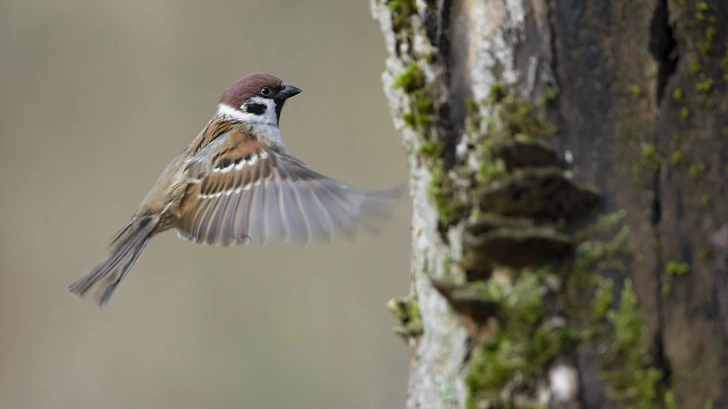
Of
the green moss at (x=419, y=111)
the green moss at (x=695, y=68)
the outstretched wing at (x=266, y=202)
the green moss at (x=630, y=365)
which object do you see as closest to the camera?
the green moss at (x=630, y=365)

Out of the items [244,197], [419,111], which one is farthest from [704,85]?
[244,197]

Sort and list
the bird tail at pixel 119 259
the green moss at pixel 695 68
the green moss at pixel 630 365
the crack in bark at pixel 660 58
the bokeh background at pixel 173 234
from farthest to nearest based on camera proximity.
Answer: the bokeh background at pixel 173 234, the bird tail at pixel 119 259, the green moss at pixel 695 68, the crack in bark at pixel 660 58, the green moss at pixel 630 365

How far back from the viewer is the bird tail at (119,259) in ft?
10.2

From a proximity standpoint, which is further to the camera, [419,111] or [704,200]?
[419,111]

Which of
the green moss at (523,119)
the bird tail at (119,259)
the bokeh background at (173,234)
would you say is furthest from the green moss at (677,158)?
the bokeh background at (173,234)

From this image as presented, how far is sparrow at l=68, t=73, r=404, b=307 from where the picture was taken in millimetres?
2564

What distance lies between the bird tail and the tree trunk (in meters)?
1.85

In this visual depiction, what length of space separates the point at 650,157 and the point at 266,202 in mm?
1619

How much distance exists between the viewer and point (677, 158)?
147 cm

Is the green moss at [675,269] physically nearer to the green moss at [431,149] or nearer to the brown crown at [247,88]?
the green moss at [431,149]

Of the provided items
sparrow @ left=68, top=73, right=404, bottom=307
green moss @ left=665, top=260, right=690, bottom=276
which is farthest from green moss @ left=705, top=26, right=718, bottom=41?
sparrow @ left=68, top=73, right=404, bottom=307

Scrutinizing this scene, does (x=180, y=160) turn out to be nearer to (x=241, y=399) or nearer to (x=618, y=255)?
(x=241, y=399)

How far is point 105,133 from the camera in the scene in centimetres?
588

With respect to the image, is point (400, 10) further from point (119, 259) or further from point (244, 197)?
point (119, 259)
